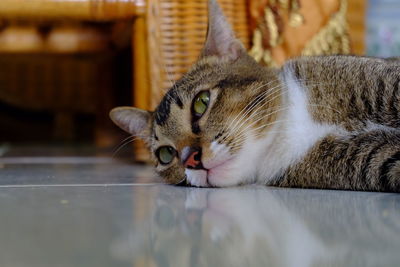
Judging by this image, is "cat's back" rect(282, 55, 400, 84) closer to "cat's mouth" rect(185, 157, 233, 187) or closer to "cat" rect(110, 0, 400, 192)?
"cat" rect(110, 0, 400, 192)

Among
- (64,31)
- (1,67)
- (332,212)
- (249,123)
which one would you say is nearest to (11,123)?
(1,67)

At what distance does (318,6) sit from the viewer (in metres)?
1.84

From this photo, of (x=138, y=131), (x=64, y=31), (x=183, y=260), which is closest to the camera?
(x=183, y=260)

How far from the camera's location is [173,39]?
1713 millimetres

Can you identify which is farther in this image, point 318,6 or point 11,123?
point 11,123

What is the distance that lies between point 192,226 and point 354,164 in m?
0.47

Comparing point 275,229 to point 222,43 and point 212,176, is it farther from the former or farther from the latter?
point 222,43

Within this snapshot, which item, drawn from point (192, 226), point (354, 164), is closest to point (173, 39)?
point (354, 164)

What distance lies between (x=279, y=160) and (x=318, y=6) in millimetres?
827

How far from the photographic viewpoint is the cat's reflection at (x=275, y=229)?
0.61 m

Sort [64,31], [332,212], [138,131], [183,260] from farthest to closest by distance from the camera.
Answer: [64,31] → [138,131] → [332,212] → [183,260]

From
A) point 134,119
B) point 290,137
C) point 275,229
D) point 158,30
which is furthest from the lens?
point 158,30

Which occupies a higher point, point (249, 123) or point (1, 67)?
point (1, 67)

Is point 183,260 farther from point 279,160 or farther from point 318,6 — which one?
point 318,6
